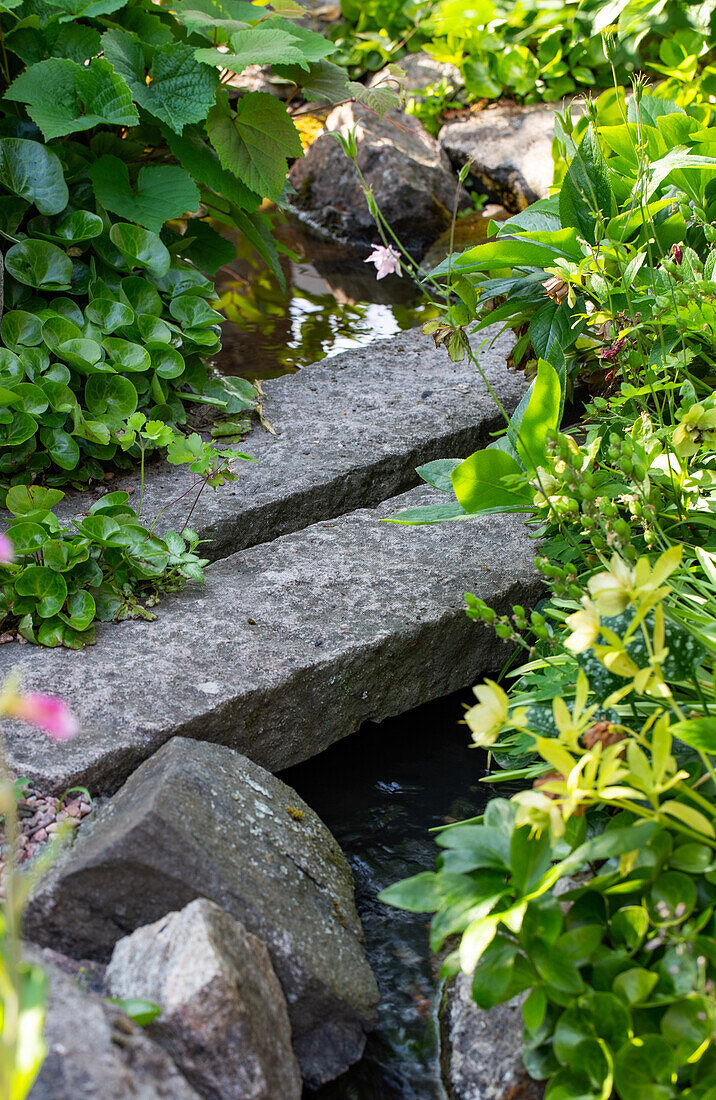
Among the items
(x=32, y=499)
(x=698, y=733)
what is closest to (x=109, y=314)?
(x=32, y=499)

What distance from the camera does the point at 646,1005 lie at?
107 cm

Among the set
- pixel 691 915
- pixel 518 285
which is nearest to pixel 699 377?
pixel 518 285

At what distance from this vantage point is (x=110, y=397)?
92.1 inches

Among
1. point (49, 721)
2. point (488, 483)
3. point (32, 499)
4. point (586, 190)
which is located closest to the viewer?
point (49, 721)

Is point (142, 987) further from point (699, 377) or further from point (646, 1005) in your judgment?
point (699, 377)

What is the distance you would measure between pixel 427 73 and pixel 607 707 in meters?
5.67

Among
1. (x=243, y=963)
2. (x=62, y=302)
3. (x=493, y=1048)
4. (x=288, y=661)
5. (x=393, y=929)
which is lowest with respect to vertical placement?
(x=393, y=929)

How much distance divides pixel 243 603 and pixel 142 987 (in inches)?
36.9

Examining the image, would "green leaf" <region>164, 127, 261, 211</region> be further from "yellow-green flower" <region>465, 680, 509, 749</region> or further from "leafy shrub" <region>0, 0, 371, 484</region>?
"yellow-green flower" <region>465, 680, 509, 749</region>

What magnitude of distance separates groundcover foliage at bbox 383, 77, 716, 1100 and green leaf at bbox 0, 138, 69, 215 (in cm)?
113

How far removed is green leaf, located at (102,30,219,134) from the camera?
2.52 m

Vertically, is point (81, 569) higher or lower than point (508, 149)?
higher

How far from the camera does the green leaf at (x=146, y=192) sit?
2.54 m

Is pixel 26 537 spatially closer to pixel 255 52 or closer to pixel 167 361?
pixel 167 361
